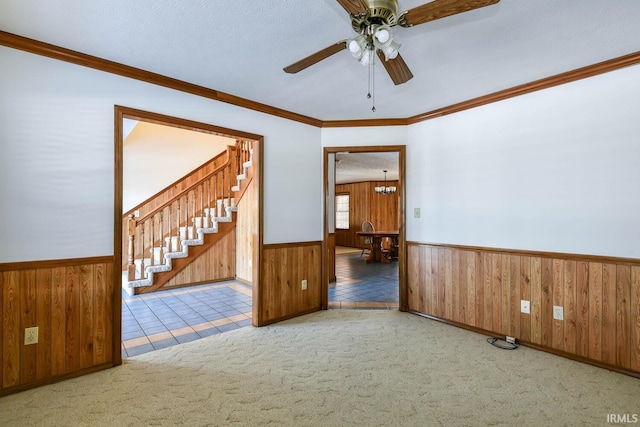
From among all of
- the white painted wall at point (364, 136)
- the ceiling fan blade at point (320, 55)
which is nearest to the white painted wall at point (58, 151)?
the ceiling fan blade at point (320, 55)

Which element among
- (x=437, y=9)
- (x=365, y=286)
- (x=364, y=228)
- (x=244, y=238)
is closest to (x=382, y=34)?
(x=437, y=9)

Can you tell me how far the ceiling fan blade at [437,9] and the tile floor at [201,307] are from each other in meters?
3.14

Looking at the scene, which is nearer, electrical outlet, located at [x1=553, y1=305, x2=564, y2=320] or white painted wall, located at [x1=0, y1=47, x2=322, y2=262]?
white painted wall, located at [x1=0, y1=47, x2=322, y2=262]

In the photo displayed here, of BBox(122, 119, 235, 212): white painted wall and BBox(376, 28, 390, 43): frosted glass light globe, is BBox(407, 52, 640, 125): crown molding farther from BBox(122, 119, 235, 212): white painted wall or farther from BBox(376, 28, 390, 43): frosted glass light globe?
BBox(122, 119, 235, 212): white painted wall

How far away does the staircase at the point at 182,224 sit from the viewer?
16.3 ft

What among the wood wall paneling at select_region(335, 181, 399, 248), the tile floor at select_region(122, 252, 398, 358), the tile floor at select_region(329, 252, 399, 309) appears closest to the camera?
the tile floor at select_region(122, 252, 398, 358)

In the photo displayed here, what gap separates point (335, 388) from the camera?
86.8 inches

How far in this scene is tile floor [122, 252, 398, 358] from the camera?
318cm

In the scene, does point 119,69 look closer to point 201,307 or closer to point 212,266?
point 201,307

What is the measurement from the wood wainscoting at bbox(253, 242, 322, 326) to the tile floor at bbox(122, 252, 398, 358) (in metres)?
0.33

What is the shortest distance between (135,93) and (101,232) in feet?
3.85

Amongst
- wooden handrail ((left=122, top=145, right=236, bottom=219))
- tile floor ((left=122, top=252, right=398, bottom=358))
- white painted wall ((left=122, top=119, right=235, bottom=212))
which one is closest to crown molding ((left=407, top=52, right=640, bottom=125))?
tile floor ((left=122, top=252, right=398, bottom=358))

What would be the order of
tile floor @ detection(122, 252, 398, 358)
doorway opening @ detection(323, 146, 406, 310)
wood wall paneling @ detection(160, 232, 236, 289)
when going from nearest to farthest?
tile floor @ detection(122, 252, 398, 358) → doorway opening @ detection(323, 146, 406, 310) → wood wall paneling @ detection(160, 232, 236, 289)

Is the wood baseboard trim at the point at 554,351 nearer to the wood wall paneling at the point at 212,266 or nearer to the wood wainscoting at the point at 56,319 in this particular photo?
the wood wainscoting at the point at 56,319
